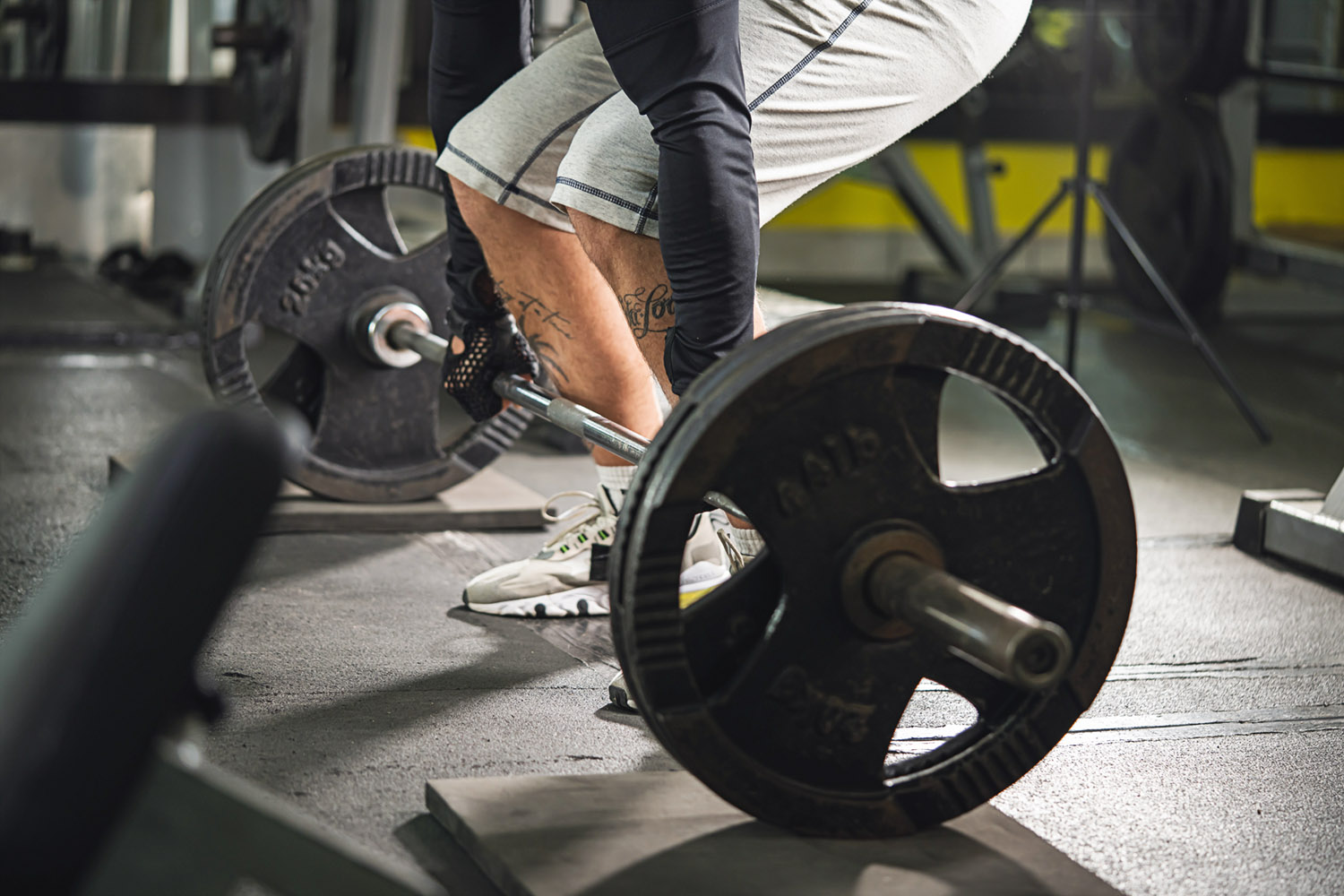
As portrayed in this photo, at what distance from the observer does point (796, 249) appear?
5508 mm

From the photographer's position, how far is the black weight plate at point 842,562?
894 mm

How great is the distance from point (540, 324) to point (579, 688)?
1.32 ft

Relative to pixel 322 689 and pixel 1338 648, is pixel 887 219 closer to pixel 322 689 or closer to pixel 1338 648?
pixel 1338 648

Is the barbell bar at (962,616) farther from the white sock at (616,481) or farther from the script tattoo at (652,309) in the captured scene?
the white sock at (616,481)

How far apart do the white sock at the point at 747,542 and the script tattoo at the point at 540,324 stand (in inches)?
14.8

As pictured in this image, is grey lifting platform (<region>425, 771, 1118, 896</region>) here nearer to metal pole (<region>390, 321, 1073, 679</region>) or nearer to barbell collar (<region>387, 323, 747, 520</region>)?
metal pole (<region>390, 321, 1073, 679</region>)

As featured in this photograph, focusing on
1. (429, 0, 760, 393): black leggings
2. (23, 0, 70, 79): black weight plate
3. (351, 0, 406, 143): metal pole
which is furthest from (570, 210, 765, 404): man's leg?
(23, 0, 70, 79): black weight plate

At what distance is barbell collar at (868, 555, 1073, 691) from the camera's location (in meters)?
0.80

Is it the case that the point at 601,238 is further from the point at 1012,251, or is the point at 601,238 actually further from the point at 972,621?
the point at 1012,251

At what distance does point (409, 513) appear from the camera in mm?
1957

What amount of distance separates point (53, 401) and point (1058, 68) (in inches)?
152

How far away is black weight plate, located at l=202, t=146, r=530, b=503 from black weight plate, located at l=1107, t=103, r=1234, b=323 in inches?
93.9

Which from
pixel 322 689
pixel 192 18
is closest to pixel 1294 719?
pixel 322 689

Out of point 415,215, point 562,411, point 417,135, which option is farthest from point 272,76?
point 562,411
